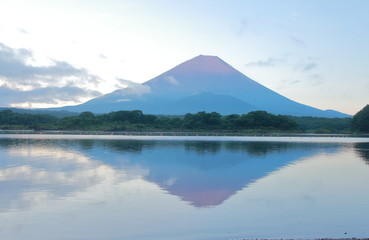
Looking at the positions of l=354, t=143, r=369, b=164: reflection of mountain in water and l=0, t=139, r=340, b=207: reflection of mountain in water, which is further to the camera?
l=354, t=143, r=369, b=164: reflection of mountain in water

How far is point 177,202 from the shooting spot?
1244 cm

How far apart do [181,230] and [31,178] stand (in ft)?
30.4

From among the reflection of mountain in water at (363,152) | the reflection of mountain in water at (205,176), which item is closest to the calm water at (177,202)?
the reflection of mountain in water at (205,176)

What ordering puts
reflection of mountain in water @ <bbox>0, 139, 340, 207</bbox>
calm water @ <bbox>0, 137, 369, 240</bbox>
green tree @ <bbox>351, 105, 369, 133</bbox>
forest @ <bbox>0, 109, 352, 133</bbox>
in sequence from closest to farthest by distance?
1. calm water @ <bbox>0, 137, 369, 240</bbox>
2. reflection of mountain in water @ <bbox>0, 139, 340, 207</bbox>
3. green tree @ <bbox>351, 105, 369, 133</bbox>
4. forest @ <bbox>0, 109, 352, 133</bbox>

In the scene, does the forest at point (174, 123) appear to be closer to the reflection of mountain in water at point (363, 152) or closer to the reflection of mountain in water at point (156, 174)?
A: the reflection of mountain in water at point (363, 152)

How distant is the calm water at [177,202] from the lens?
9.26m

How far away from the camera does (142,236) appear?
8867 millimetres

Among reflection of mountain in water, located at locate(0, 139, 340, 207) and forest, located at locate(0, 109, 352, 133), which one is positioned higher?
forest, located at locate(0, 109, 352, 133)

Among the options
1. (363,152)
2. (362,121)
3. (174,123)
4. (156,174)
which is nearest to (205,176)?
(156,174)

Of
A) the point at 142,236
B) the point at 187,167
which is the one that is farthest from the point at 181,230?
the point at 187,167

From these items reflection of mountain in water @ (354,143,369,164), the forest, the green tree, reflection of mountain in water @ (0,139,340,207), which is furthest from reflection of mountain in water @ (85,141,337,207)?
the green tree

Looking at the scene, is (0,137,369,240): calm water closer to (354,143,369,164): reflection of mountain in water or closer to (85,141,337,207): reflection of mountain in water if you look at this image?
(85,141,337,207): reflection of mountain in water

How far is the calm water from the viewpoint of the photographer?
30.4 ft

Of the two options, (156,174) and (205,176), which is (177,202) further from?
(156,174)
